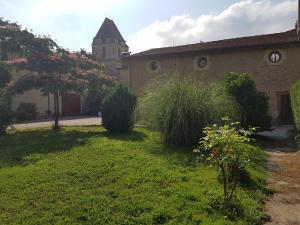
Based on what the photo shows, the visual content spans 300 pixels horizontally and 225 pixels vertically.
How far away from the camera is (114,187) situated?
592cm

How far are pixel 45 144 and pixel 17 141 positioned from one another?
1.33 m

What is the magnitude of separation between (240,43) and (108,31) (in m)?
37.0

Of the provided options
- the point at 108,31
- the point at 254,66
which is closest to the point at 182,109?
the point at 254,66

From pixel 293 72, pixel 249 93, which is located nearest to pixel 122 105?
pixel 249 93

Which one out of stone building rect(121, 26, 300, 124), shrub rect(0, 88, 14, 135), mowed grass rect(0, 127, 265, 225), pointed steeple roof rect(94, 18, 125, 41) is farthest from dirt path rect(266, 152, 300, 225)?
pointed steeple roof rect(94, 18, 125, 41)

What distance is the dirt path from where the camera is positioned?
507 centimetres

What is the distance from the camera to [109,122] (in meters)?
12.4

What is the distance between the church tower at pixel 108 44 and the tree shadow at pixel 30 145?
4228 cm

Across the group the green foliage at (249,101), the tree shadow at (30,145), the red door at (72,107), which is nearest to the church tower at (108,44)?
the red door at (72,107)

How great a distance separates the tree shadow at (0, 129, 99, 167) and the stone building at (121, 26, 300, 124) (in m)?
9.36

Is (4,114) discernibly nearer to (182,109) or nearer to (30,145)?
(30,145)

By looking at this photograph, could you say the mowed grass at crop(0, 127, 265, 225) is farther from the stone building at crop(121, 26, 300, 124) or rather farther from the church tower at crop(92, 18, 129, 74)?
the church tower at crop(92, 18, 129, 74)

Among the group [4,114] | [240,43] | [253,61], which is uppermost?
[240,43]

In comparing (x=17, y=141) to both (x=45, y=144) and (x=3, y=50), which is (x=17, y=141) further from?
(x=3, y=50)
